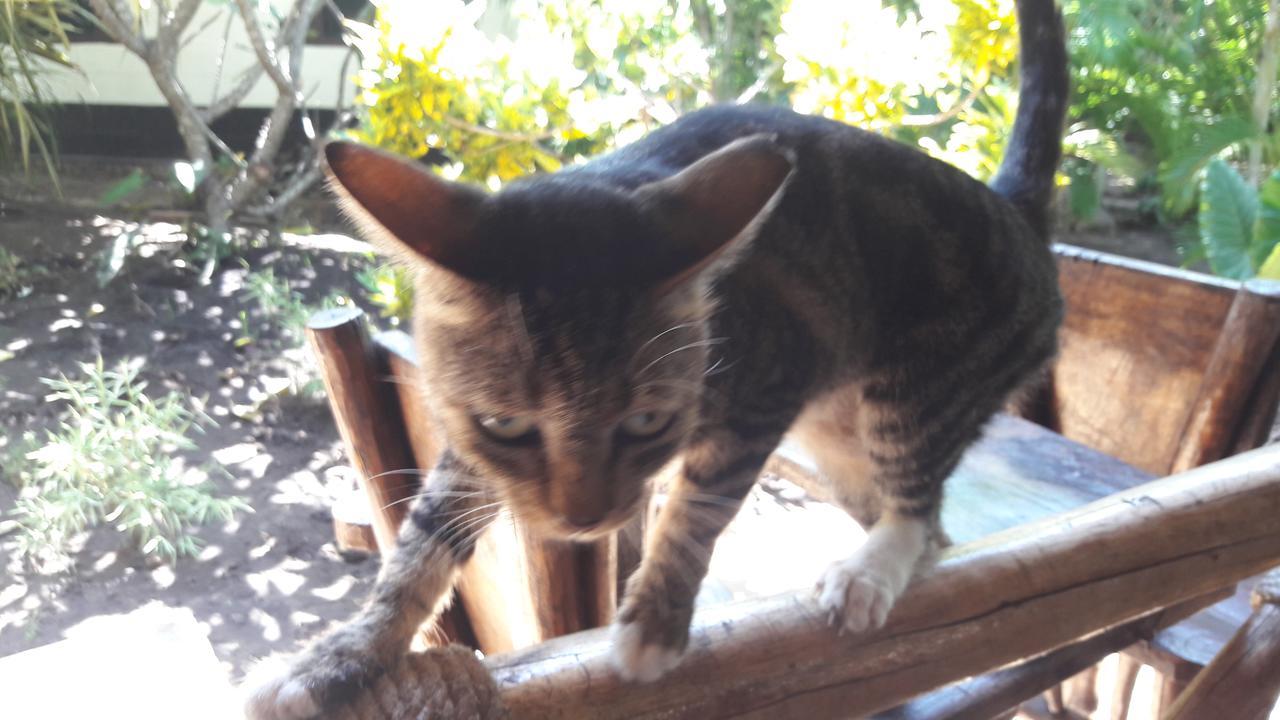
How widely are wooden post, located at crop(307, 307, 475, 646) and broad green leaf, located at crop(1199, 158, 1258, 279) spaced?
220cm

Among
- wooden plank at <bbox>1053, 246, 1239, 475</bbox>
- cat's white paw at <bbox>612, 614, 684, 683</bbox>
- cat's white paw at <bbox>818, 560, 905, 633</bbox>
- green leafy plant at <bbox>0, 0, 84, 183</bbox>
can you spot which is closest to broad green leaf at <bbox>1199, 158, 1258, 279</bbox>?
wooden plank at <bbox>1053, 246, 1239, 475</bbox>

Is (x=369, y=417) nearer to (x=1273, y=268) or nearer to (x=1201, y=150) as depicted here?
(x=1273, y=268)

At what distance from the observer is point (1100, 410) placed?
1.73m

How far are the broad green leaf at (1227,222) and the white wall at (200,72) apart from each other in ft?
8.11

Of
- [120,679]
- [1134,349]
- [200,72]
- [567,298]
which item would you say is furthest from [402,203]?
[200,72]

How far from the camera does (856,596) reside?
0.91m

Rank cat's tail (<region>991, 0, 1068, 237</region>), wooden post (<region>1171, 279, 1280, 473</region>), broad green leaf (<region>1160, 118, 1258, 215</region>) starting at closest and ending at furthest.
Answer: cat's tail (<region>991, 0, 1068, 237</region>)
wooden post (<region>1171, 279, 1280, 473</region>)
broad green leaf (<region>1160, 118, 1258, 215</region>)

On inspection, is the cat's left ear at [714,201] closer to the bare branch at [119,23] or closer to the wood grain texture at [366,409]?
the wood grain texture at [366,409]

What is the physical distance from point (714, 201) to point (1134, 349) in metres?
1.24

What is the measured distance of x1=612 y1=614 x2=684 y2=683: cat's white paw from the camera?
0.75m

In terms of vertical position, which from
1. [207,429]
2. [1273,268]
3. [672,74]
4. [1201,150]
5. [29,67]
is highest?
[29,67]

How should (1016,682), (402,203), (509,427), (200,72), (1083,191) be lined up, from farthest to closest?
(1083,191) < (200,72) < (1016,682) < (509,427) < (402,203)

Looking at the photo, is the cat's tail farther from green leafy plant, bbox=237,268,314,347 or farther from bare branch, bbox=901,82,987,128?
green leafy plant, bbox=237,268,314,347

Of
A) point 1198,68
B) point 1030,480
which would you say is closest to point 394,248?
point 1030,480
